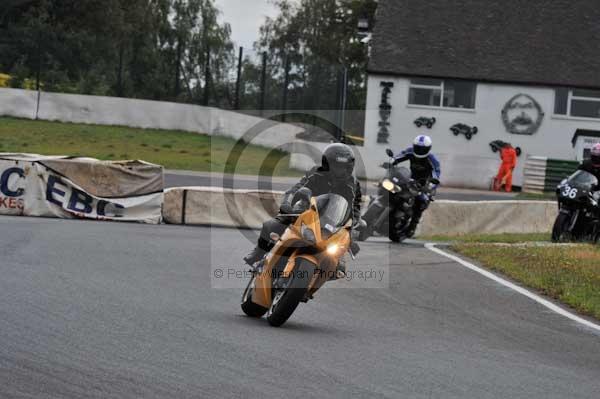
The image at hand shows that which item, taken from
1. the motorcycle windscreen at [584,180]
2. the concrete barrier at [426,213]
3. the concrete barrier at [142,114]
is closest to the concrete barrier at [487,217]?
the concrete barrier at [426,213]

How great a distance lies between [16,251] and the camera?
42.6 feet

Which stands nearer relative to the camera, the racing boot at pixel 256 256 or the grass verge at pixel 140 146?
the racing boot at pixel 256 256

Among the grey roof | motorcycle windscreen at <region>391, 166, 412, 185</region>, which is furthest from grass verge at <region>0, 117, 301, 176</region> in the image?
motorcycle windscreen at <region>391, 166, 412, 185</region>

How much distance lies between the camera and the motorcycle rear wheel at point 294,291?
8.72 metres

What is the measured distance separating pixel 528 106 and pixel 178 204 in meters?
26.3

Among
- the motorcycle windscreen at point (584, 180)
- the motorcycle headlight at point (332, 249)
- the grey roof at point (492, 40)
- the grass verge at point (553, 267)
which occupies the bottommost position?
the grass verge at point (553, 267)

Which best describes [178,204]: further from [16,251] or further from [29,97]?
[29,97]

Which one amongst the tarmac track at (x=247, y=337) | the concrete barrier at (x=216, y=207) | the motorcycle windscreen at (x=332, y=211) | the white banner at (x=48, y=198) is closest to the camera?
the tarmac track at (x=247, y=337)

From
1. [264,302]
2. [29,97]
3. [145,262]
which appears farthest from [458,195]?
[264,302]

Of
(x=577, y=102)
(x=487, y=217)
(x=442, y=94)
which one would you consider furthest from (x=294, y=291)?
(x=577, y=102)

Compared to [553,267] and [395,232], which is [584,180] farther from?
[553,267]

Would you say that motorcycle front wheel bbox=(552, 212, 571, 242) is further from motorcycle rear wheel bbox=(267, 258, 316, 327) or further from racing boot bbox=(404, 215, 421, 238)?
motorcycle rear wheel bbox=(267, 258, 316, 327)

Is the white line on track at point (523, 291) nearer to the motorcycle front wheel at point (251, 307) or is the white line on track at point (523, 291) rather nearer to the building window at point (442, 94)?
the motorcycle front wheel at point (251, 307)

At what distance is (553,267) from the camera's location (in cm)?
→ 1495
